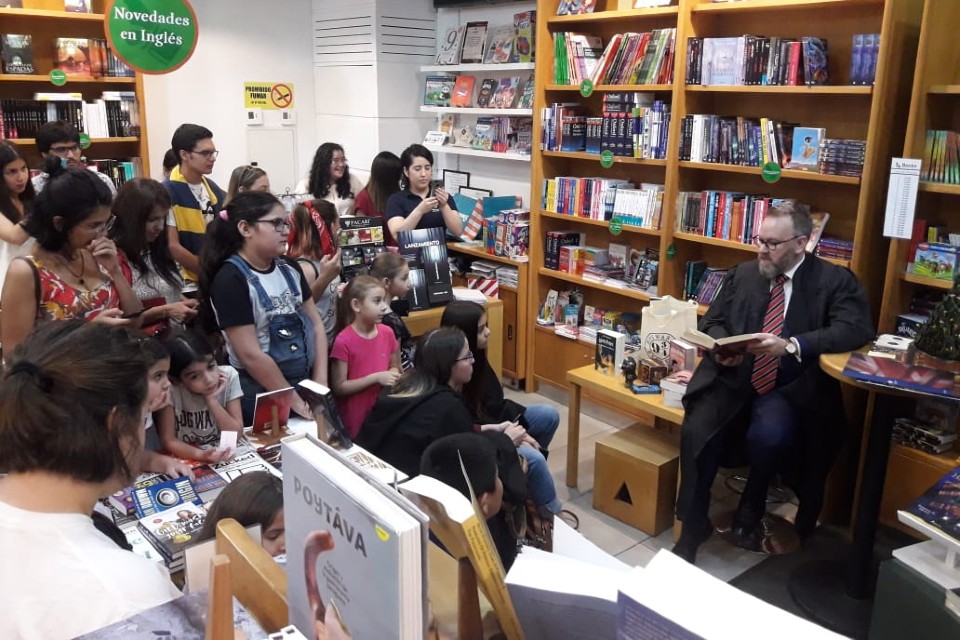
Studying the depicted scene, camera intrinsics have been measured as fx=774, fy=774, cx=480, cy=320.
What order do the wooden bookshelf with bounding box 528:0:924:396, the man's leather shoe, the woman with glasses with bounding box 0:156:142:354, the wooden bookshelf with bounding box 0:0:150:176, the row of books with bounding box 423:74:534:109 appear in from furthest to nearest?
the row of books with bounding box 423:74:534:109, the wooden bookshelf with bounding box 0:0:150:176, the wooden bookshelf with bounding box 528:0:924:396, the man's leather shoe, the woman with glasses with bounding box 0:156:142:354

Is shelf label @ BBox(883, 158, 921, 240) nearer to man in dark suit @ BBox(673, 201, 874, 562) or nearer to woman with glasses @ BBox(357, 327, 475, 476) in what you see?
man in dark suit @ BBox(673, 201, 874, 562)

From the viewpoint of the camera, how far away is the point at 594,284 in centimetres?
471

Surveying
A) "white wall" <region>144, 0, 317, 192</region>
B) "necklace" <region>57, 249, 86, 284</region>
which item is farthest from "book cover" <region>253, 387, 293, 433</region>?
"white wall" <region>144, 0, 317, 192</region>

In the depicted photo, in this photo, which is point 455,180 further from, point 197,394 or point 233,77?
point 197,394

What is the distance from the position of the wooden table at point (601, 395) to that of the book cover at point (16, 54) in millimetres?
4009

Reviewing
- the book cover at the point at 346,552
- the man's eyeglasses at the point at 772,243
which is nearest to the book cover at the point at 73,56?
the man's eyeglasses at the point at 772,243

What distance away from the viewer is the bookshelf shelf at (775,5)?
3.47m

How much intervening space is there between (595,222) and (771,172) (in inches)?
46.6

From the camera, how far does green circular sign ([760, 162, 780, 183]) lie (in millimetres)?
3656

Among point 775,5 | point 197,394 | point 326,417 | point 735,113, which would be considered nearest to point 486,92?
point 735,113

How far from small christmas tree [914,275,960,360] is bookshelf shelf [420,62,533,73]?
10.5ft

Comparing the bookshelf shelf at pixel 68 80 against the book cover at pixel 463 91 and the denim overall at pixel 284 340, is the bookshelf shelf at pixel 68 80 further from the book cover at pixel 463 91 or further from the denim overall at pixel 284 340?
the denim overall at pixel 284 340

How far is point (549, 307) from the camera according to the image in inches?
202

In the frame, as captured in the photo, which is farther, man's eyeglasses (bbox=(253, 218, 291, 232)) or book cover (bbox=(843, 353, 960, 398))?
man's eyeglasses (bbox=(253, 218, 291, 232))
